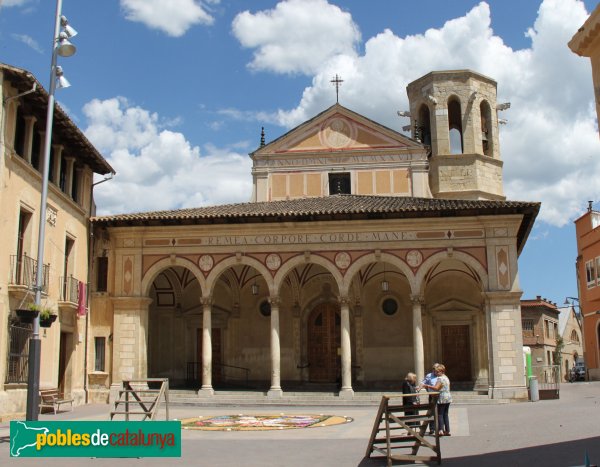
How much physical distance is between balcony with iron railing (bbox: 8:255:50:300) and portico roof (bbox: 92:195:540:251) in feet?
18.6

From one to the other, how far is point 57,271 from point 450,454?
1491 centimetres

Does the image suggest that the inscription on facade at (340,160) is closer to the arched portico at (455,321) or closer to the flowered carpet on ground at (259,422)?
the arched portico at (455,321)

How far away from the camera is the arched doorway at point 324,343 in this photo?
2792 centimetres

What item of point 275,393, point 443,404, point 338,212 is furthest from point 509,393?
point 443,404

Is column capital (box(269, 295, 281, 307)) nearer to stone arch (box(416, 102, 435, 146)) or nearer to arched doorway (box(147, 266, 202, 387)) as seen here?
arched doorway (box(147, 266, 202, 387))

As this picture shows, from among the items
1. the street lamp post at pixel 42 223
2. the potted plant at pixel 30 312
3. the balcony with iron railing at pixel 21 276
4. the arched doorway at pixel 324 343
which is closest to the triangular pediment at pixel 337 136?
the arched doorway at pixel 324 343

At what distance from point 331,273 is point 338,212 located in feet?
7.76

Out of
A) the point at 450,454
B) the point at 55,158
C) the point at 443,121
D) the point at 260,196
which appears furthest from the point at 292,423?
the point at 443,121

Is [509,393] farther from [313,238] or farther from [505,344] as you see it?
[313,238]

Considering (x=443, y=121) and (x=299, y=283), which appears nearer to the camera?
(x=299, y=283)

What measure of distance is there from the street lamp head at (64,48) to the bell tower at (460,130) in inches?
837

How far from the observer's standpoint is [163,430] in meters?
7.89

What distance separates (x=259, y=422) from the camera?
16641 millimetres

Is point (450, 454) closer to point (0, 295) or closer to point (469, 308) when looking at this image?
point (0, 295)
